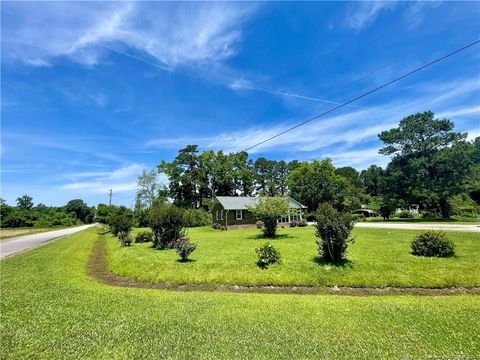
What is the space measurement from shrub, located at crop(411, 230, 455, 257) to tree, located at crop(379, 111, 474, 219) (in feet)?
102

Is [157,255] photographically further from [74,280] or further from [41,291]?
[41,291]

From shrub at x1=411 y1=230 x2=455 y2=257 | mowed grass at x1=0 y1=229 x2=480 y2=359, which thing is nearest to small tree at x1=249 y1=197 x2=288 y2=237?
shrub at x1=411 y1=230 x2=455 y2=257

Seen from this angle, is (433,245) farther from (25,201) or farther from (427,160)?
(25,201)

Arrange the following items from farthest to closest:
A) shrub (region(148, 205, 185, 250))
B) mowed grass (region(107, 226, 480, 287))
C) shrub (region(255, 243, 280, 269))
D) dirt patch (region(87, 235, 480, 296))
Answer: shrub (region(148, 205, 185, 250)) → shrub (region(255, 243, 280, 269)) → mowed grass (region(107, 226, 480, 287)) → dirt patch (region(87, 235, 480, 296))

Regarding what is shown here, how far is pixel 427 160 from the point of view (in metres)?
38.0

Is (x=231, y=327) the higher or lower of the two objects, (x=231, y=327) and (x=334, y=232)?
the lower

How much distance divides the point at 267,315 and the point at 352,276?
196 inches

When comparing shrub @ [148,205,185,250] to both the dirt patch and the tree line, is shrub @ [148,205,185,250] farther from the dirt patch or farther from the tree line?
the tree line

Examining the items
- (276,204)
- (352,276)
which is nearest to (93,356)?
(352,276)

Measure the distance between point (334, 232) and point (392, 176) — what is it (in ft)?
119

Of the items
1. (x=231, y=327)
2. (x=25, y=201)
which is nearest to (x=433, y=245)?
(x=231, y=327)

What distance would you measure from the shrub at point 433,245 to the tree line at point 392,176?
2181 cm

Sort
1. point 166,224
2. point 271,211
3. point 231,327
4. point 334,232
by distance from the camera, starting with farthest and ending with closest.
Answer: point 271,211, point 166,224, point 334,232, point 231,327

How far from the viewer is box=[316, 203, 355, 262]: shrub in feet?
34.2
